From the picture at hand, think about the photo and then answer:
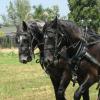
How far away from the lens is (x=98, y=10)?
176ft

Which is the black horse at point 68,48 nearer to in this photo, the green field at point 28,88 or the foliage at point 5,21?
the green field at point 28,88

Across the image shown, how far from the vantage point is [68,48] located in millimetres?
9180

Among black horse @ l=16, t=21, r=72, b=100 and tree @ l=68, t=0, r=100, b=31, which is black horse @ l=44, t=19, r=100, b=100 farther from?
tree @ l=68, t=0, r=100, b=31

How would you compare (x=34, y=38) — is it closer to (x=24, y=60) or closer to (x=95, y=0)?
(x=24, y=60)

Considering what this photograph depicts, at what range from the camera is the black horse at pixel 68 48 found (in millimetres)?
8766

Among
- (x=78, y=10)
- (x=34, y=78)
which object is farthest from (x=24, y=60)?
(x=78, y=10)

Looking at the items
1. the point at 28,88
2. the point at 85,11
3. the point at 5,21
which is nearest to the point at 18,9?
the point at 5,21

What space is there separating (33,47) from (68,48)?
1.12 m

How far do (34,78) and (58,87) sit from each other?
867cm

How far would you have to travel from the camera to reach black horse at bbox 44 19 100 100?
8766 mm

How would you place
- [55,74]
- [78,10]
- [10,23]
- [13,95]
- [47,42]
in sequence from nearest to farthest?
[47,42], [55,74], [13,95], [78,10], [10,23]

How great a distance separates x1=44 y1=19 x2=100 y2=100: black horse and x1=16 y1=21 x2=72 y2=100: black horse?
0.83 ft

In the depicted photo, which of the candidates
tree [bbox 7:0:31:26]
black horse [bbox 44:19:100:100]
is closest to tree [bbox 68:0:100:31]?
tree [bbox 7:0:31:26]

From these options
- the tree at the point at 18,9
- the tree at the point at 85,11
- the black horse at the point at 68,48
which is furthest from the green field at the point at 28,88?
the tree at the point at 18,9
